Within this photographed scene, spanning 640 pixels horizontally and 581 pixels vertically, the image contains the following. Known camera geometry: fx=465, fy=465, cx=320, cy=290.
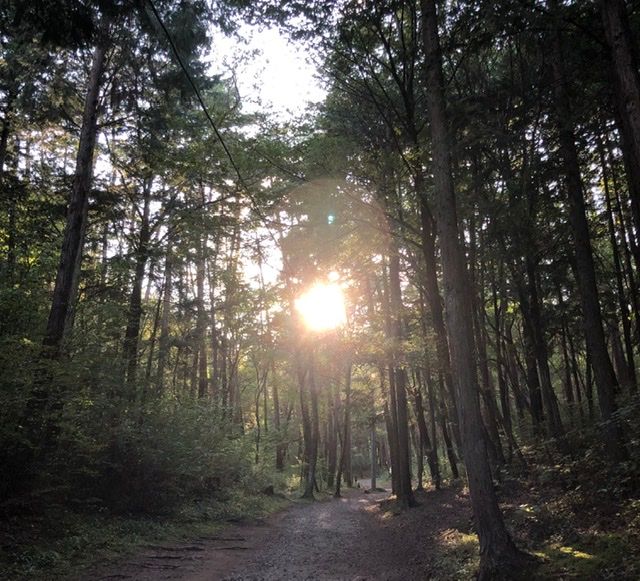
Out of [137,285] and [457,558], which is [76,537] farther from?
[137,285]

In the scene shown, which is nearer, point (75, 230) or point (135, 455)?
point (75, 230)

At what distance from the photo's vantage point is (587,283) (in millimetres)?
8688

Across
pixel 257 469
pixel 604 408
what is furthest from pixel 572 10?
pixel 257 469

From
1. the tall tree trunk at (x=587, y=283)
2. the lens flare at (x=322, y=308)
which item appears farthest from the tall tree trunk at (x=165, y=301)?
the tall tree trunk at (x=587, y=283)

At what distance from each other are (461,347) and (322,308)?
12.9 m

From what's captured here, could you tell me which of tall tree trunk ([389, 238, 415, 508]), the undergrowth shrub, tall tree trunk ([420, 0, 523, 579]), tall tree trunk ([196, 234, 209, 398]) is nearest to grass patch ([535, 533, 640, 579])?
tall tree trunk ([420, 0, 523, 579])

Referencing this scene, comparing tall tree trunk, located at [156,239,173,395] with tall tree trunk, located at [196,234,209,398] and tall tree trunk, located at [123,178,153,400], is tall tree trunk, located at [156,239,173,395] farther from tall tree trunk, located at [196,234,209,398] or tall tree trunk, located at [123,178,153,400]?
tall tree trunk, located at [196,234,209,398]

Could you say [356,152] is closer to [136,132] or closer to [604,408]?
[136,132]

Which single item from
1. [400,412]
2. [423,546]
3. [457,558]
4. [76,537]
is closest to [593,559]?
[457,558]

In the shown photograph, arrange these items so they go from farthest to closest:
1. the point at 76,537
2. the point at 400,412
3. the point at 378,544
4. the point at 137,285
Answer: the point at 400,412 → the point at 137,285 → the point at 378,544 → the point at 76,537

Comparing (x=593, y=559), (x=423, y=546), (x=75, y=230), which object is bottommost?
(x=423, y=546)

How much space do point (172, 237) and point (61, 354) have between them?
6570mm

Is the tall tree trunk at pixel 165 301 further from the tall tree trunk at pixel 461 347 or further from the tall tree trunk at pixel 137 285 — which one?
the tall tree trunk at pixel 461 347

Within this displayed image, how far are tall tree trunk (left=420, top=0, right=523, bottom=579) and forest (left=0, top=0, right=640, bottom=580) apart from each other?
0.11 feet
